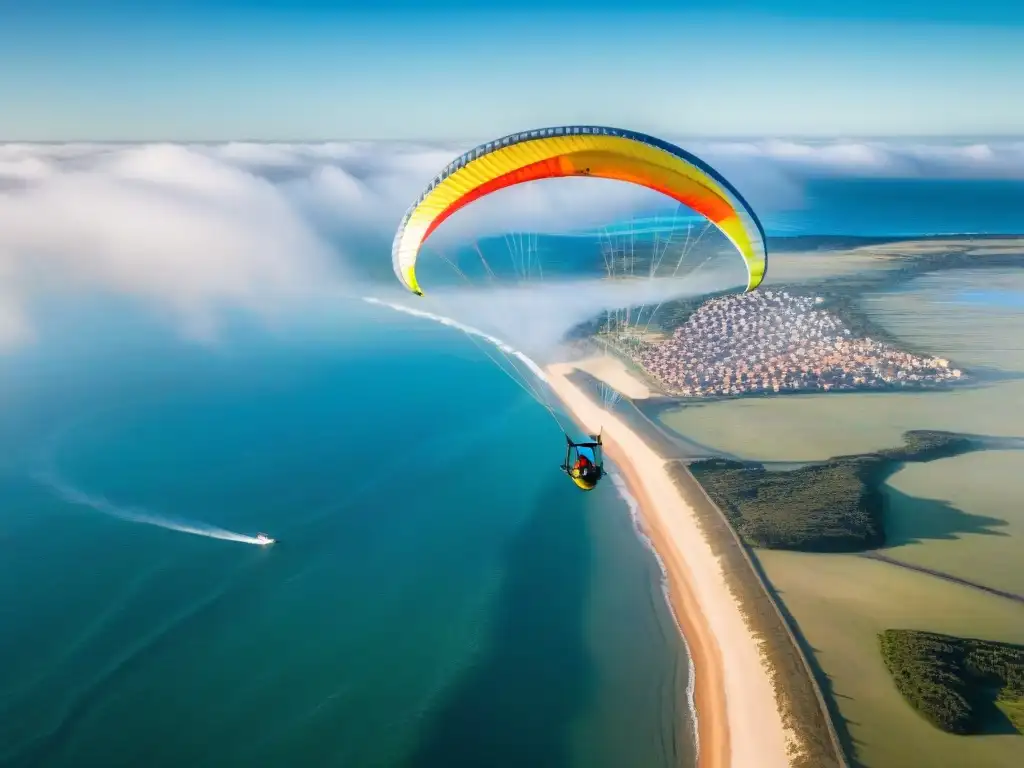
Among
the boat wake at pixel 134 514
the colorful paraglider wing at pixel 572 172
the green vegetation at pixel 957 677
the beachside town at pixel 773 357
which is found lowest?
the green vegetation at pixel 957 677

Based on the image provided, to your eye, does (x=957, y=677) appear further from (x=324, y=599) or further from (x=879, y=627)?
(x=324, y=599)

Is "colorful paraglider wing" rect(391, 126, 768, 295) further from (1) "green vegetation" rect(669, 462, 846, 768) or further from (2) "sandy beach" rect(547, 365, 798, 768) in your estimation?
(2) "sandy beach" rect(547, 365, 798, 768)

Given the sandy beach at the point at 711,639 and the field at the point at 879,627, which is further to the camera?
the sandy beach at the point at 711,639

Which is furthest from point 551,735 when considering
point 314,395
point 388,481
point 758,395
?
point 314,395

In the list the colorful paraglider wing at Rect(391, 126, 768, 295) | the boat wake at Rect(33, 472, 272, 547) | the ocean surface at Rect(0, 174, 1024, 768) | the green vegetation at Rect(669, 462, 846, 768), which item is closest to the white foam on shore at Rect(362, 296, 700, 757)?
the ocean surface at Rect(0, 174, 1024, 768)

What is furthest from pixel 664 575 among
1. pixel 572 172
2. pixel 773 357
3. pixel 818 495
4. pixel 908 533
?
pixel 773 357

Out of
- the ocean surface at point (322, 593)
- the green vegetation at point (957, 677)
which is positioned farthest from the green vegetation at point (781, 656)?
the ocean surface at point (322, 593)

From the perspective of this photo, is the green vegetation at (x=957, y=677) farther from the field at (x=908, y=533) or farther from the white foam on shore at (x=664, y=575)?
the white foam on shore at (x=664, y=575)
